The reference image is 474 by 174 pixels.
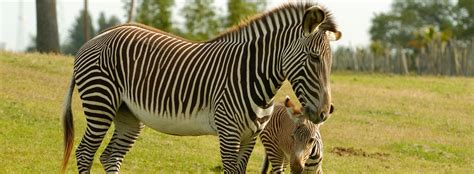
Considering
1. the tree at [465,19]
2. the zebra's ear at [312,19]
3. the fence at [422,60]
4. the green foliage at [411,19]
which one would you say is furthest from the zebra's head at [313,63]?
the green foliage at [411,19]

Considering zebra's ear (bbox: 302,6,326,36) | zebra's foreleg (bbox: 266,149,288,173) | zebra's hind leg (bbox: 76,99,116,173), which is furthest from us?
zebra's foreleg (bbox: 266,149,288,173)

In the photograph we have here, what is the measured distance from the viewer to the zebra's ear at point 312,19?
28.4 ft

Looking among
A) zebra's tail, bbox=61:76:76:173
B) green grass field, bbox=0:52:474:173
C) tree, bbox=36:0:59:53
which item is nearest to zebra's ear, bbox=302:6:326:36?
zebra's tail, bbox=61:76:76:173

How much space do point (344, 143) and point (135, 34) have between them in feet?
26.9

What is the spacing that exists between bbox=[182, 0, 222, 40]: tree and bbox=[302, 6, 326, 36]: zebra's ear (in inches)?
2129

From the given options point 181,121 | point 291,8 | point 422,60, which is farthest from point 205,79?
point 422,60

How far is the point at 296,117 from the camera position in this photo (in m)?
11.0

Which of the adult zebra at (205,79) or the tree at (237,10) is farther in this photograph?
the tree at (237,10)

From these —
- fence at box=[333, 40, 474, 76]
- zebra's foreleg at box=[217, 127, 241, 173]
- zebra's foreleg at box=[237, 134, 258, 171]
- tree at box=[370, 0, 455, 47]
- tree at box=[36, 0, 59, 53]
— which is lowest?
tree at box=[370, 0, 455, 47]

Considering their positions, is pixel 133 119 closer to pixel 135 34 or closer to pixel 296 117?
pixel 135 34

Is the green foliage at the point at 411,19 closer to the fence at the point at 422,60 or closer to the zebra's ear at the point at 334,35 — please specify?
the fence at the point at 422,60

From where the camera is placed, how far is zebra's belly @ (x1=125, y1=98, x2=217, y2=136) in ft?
30.8

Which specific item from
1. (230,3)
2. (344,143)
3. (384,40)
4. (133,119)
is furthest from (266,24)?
(384,40)

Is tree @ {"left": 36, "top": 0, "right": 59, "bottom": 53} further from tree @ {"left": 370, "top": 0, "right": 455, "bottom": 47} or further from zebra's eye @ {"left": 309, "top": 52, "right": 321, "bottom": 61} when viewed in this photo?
→ tree @ {"left": 370, "top": 0, "right": 455, "bottom": 47}
